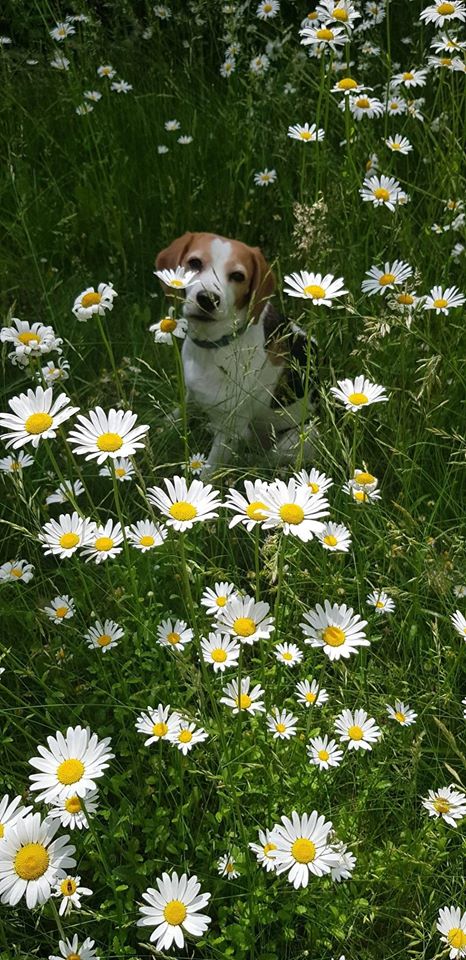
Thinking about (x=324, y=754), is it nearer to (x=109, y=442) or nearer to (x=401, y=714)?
(x=401, y=714)

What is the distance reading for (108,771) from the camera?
169 cm

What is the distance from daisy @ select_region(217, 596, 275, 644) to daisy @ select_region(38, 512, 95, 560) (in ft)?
1.12

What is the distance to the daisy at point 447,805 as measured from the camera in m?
1.49

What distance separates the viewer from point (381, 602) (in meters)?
1.84

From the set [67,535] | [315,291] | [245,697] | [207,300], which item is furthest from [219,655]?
[207,300]

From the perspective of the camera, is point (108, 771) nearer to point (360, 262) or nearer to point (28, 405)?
point (28, 405)

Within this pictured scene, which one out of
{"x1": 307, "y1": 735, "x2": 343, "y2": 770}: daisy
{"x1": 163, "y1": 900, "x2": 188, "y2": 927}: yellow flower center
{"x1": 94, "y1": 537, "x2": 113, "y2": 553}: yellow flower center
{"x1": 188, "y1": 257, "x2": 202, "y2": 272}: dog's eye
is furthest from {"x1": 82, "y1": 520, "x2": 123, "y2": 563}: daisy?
{"x1": 188, "y1": 257, "x2": 202, "y2": 272}: dog's eye

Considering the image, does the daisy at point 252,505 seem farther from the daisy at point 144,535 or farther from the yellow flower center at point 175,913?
the yellow flower center at point 175,913

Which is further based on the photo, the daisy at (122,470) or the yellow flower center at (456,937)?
the daisy at (122,470)

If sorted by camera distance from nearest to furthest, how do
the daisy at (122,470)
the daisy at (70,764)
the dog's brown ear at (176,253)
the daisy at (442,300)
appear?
1. the daisy at (70,764)
2. the daisy at (122,470)
3. the daisy at (442,300)
4. the dog's brown ear at (176,253)

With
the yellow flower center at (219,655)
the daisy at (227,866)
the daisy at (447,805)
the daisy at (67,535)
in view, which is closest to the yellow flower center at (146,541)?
the daisy at (67,535)

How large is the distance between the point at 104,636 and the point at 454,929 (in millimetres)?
804

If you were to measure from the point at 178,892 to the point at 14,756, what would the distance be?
65cm

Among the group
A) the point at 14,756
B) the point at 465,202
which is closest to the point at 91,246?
the point at 465,202
